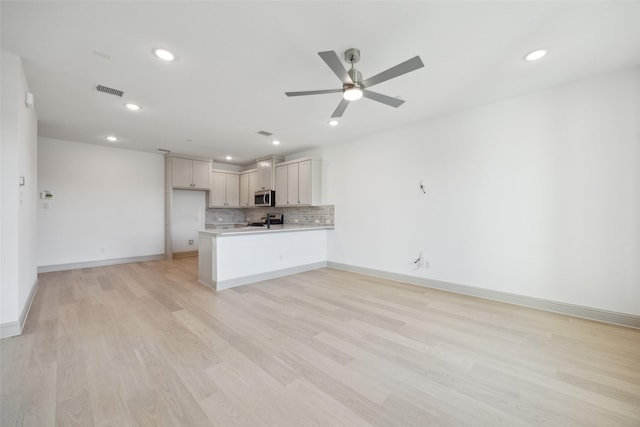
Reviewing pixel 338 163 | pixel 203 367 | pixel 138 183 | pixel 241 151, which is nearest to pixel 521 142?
pixel 338 163

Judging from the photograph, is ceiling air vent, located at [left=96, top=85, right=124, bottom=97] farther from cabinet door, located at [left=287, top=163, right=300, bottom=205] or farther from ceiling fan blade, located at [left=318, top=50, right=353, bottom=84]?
cabinet door, located at [left=287, top=163, right=300, bottom=205]

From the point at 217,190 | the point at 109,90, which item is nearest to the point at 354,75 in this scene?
the point at 109,90

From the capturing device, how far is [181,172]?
6383 mm

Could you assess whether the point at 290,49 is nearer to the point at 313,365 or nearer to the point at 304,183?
the point at 313,365

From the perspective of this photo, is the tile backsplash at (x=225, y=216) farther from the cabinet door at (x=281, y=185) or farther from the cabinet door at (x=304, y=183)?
the cabinet door at (x=304, y=183)

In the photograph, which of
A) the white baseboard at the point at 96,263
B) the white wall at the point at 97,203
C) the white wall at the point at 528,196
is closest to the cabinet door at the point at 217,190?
the white wall at the point at 97,203

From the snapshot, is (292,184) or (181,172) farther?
(181,172)

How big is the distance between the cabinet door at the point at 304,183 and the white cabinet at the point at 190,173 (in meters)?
2.92

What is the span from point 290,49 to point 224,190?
5.80m

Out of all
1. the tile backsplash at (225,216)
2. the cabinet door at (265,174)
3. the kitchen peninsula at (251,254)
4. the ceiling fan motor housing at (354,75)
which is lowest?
the kitchen peninsula at (251,254)

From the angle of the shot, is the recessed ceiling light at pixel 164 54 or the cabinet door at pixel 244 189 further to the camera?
the cabinet door at pixel 244 189

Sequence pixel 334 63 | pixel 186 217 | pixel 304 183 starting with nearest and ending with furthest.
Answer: pixel 334 63 < pixel 304 183 < pixel 186 217

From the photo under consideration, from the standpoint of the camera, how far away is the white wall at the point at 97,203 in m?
5.04

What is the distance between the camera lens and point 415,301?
11.3 feet
